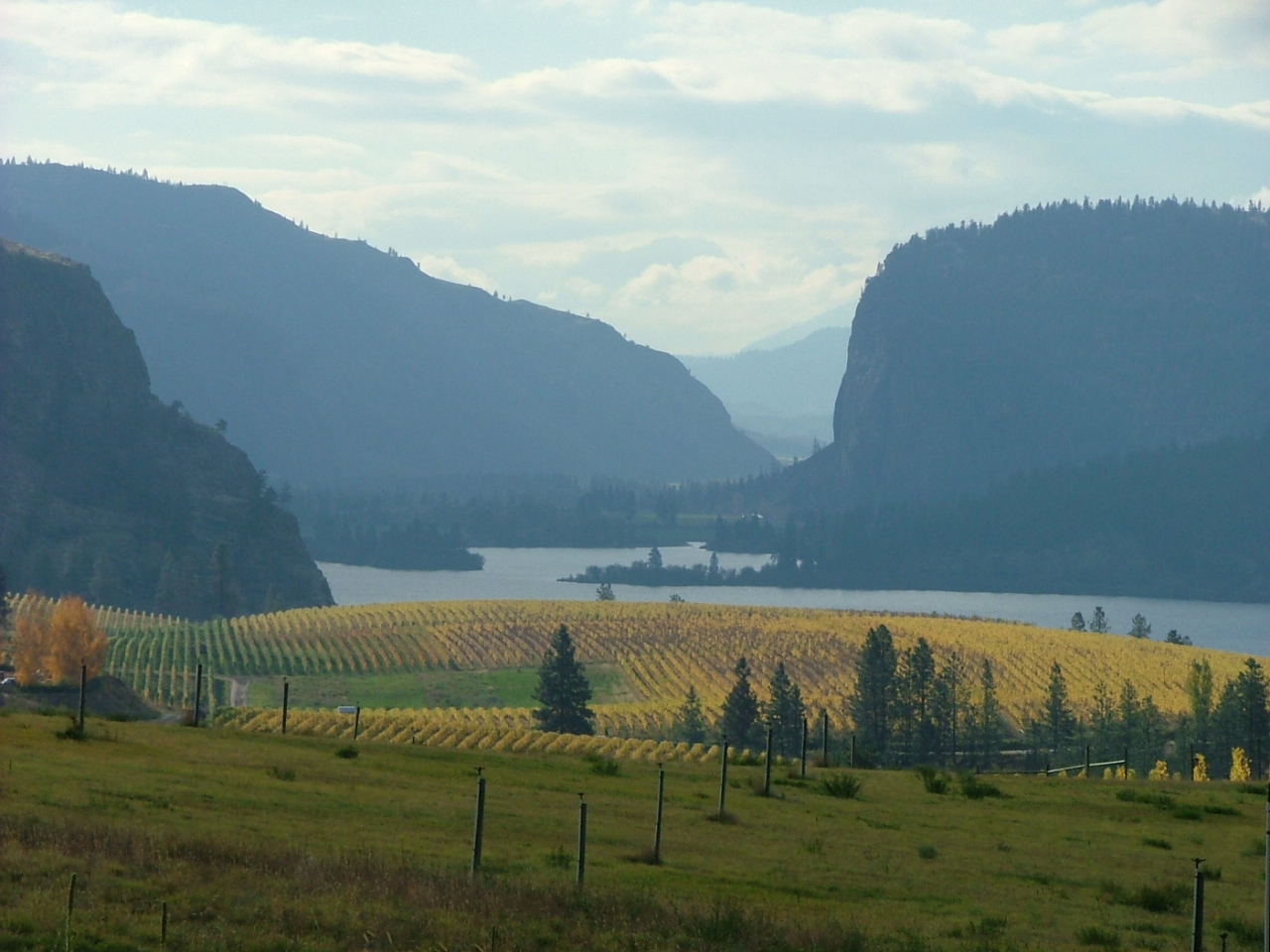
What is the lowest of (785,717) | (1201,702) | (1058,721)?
(785,717)

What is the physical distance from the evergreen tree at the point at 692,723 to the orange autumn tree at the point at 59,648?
1339 inches

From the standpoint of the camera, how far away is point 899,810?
Result: 34.1m

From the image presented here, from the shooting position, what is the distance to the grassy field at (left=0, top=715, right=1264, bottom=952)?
17.6 metres

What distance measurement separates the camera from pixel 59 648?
8194 centimetres

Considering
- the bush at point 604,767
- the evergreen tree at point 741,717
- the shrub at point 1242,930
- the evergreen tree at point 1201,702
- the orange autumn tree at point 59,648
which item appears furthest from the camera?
the evergreen tree at point 1201,702

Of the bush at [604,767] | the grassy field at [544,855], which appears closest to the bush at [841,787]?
the grassy field at [544,855]

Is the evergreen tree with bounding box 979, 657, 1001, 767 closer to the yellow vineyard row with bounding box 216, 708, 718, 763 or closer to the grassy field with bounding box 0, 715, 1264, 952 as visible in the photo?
the yellow vineyard row with bounding box 216, 708, 718, 763

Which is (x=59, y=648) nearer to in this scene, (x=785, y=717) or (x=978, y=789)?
(x=785, y=717)

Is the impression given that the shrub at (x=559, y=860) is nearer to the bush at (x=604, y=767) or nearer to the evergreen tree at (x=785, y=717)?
the bush at (x=604, y=767)

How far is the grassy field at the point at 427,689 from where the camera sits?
96.7 meters

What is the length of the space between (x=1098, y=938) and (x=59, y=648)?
73375 millimetres

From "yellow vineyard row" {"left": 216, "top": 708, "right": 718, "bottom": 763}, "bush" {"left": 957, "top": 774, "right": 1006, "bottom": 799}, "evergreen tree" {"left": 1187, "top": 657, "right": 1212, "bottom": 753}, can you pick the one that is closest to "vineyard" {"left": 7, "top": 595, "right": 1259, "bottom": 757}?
"evergreen tree" {"left": 1187, "top": 657, "right": 1212, "bottom": 753}

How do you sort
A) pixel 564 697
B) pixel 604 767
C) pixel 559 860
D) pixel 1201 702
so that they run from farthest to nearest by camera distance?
pixel 1201 702
pixel 564 697
pixel 604 767
pixel 559 860

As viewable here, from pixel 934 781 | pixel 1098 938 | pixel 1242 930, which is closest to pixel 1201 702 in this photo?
pixel 934 781
